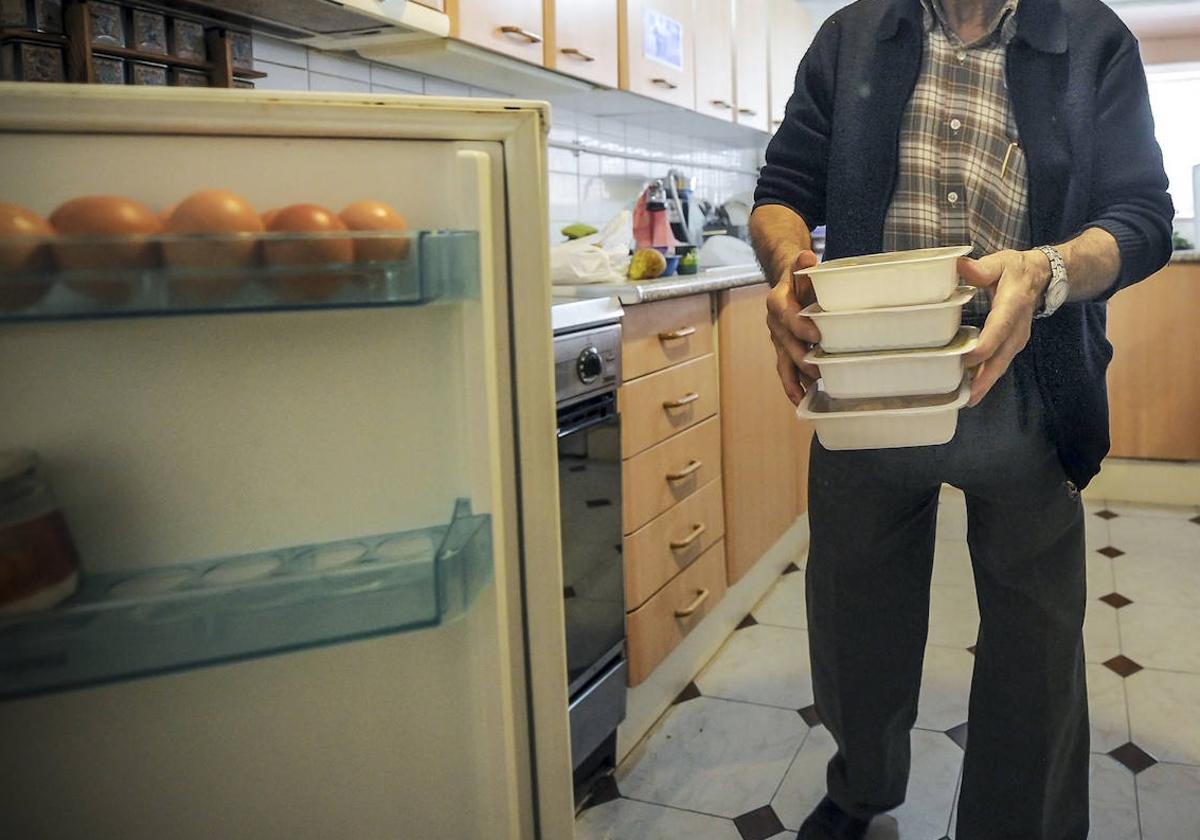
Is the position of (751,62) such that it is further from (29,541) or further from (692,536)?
(29,541)

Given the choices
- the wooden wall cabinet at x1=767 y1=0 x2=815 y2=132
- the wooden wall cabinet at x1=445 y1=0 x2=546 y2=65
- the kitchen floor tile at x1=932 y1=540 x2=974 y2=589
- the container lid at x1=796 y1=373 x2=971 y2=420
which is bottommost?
the kitchen floor tile at x1=932 y1=540 x2=974 y2=589

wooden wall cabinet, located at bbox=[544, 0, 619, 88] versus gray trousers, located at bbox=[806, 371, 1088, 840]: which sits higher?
wooden wall cabinet, located at bbox=[544, 0, 619, 88]

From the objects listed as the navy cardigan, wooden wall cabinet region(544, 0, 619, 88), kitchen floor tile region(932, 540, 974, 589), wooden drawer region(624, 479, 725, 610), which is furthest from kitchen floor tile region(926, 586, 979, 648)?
wooden wall cabinet region(544, 0, 619, 88)

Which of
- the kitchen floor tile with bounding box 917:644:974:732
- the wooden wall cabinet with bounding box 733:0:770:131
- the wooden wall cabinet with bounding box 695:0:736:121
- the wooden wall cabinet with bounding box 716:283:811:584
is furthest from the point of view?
the wooden wall cabinet with bounding box 733:0:770:131

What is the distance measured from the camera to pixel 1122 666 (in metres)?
2.25

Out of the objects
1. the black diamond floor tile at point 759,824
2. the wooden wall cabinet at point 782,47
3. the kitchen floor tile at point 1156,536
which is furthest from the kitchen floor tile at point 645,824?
the wooden wall cabinet at point 782,47

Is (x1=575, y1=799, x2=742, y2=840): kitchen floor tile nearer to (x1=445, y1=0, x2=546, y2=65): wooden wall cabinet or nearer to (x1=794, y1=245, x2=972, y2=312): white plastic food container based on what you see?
(x1=794, y1=245, x2=972, y2=312): white plastic food container

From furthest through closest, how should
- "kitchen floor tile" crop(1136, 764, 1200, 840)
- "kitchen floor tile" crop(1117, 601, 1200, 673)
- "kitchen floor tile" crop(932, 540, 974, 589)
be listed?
"kitchen floor tile" crop(932, 540, 974, 589), "kitchen floor tile" crop(1117, 601, 1200, 673), "kitchen floor tile" crop(1136, 764, 1200, 840)

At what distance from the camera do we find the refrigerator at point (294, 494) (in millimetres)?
826

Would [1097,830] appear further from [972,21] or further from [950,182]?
[972,21]

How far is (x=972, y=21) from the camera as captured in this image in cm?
135

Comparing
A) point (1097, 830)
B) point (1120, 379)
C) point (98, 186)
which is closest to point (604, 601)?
point (1097, 830)

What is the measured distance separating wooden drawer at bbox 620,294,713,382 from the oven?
91 millimetres

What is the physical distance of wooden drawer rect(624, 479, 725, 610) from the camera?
191 centimetres
